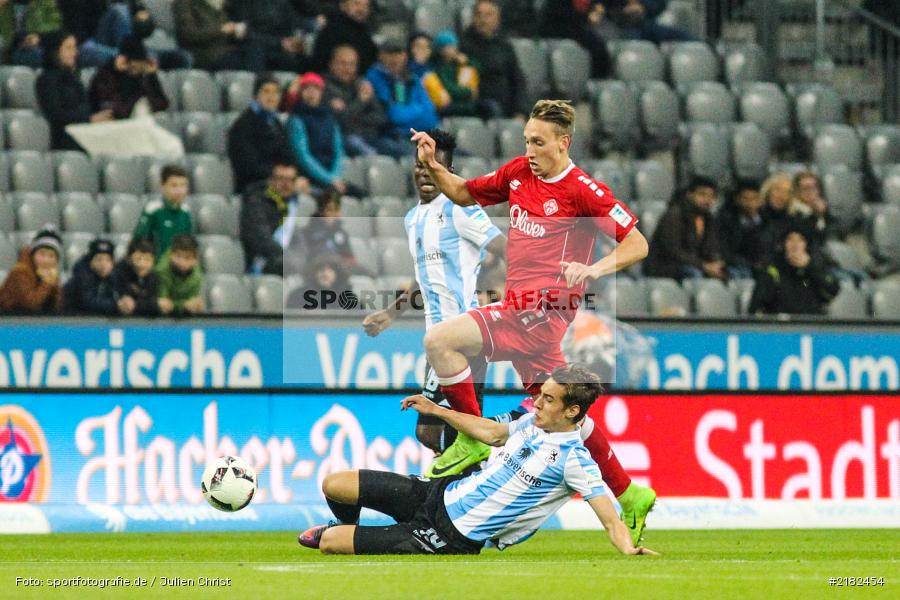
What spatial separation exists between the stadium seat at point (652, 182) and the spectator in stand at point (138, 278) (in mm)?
5263

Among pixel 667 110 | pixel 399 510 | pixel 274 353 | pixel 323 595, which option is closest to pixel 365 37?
pixel 667 110

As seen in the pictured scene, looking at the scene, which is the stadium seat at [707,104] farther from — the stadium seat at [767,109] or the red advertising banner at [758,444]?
the red advertising banner at [758,444]

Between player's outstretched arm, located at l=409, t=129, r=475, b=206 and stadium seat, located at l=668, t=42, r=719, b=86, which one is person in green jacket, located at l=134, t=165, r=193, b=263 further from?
stadium seat, located at l=668, t=42, r=719, b=86

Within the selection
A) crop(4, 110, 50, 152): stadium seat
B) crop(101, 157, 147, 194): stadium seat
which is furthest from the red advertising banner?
crop(4, 110, 50, 152): stadium seat

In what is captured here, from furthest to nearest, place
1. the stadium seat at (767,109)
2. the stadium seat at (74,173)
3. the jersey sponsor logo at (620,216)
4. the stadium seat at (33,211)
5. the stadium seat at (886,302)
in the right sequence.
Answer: the stadium seat at (767,109)
the stadium seat at (886,302)
the stadium seat at (74,173)
the stadium seat at (33,211)
the jersey sponsor logo at (620,216)

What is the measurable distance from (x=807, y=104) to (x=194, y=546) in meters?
10.0

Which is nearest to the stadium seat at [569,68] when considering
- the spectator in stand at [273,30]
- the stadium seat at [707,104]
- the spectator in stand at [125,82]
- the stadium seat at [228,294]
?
the stadium seat at [707,104]

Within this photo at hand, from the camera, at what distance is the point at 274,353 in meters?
12.7

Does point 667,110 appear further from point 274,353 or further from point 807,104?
point 274,353

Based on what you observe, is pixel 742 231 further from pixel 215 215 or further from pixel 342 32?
pixel 215 215

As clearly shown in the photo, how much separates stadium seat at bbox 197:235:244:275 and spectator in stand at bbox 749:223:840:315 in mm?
4443

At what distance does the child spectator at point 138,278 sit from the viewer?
12750mm

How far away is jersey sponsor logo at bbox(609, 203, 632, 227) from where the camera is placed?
29.0 ft

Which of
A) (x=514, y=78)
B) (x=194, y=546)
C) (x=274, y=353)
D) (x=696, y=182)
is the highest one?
(x=514, y=78)
